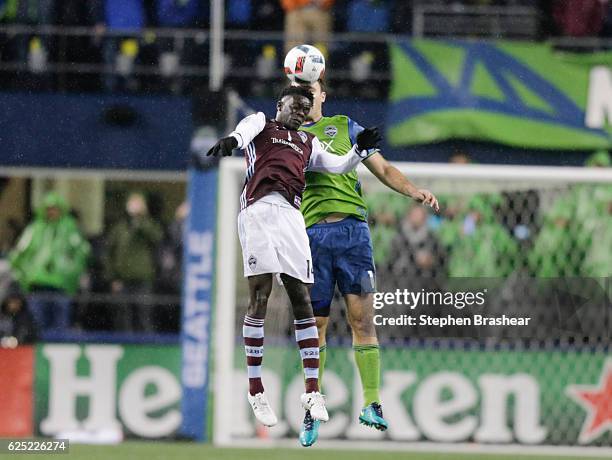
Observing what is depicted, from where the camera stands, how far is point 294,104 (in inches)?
344

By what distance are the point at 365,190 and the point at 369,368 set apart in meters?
5.88

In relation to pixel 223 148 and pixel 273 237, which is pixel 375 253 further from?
pixel 223 148

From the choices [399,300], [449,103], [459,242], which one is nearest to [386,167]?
[399,300]

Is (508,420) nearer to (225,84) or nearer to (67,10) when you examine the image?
(225,84)

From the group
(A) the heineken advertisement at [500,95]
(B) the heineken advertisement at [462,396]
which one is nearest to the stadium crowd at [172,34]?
(A) the heineken advertisement at [500,95]

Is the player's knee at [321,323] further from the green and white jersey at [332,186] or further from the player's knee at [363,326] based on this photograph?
the green and white jersey at [332,186]

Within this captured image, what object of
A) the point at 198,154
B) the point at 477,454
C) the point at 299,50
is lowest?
the point at 477,454

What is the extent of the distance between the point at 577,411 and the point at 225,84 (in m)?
7.20

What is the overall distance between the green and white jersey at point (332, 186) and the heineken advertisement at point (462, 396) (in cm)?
598

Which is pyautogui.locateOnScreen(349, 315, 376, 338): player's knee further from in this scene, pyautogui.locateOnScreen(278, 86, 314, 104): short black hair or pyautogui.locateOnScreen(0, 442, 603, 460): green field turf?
pyautogui.locateOnScreen(0, 442, 603, 460): green field turf

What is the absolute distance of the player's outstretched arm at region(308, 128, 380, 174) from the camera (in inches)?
349

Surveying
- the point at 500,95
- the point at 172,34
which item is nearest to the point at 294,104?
the point at 500,95

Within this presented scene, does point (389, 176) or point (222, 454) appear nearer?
point (389, 176)

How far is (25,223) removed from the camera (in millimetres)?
23312
